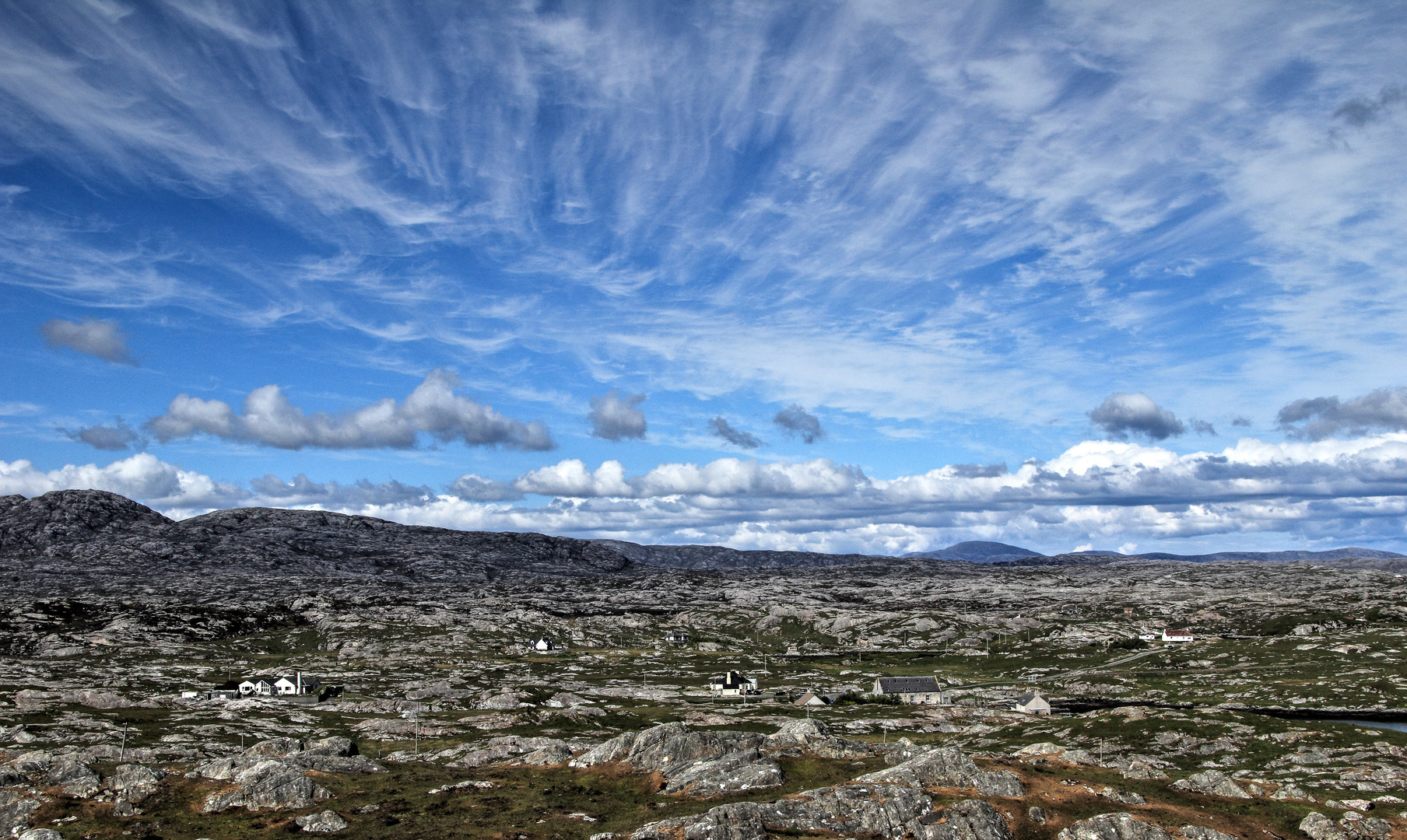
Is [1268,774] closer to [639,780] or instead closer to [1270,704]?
[1270,704]

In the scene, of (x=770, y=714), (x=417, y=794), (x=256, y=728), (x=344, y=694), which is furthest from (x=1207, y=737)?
(x=344, y=694)

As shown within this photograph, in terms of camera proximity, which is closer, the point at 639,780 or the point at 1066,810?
the point at 1066,810

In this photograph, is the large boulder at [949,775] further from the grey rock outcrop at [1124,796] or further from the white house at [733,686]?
the white house at [733,686]

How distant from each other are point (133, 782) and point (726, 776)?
184ft

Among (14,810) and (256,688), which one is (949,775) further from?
(256,688)

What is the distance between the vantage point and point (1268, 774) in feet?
309

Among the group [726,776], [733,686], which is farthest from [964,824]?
[733,686]

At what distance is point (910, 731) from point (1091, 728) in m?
25.5

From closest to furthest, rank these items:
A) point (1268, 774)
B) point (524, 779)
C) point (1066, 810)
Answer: point (1066, 810) → point (524, 779) → point (1268, 774)

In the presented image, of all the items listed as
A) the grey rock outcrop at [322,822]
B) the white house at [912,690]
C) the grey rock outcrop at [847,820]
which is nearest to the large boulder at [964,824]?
the grey rock outcrop at [847,820]

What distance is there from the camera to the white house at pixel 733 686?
163663 millimetres

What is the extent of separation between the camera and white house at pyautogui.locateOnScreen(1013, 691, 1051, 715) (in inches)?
5517

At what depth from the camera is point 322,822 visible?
71.5 meters

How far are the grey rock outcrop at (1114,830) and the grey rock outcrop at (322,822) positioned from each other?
59.1 metres
